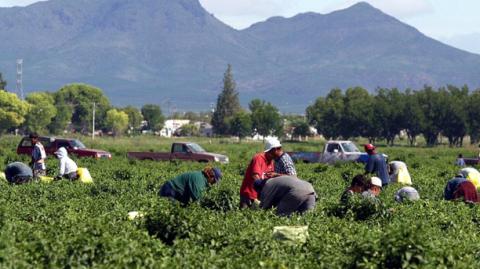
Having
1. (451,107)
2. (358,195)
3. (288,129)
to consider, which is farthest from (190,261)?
(288,129)

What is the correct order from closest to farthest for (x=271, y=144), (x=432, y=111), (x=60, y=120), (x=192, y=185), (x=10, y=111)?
(x=271, y=144)
(x=192, y=185)
(x=432, y=111)
(x=10, y=111)
(x=60, y=120)

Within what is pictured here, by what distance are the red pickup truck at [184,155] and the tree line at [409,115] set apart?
61.1 meters

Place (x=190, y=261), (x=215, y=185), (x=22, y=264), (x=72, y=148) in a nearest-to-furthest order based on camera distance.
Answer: (x=22, y=264) < (x=190, y=261) < (x=215, y=185) < (x=72, y=148)

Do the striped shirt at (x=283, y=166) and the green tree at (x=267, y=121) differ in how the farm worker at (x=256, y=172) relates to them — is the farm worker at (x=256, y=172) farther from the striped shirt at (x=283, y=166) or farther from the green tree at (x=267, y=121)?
the green tree at (x=267, y=121)

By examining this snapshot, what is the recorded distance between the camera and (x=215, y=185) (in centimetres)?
1692

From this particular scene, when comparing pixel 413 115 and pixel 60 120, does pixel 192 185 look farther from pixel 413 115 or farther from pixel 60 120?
pixel 60 120

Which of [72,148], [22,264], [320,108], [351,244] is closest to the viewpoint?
[22,264]

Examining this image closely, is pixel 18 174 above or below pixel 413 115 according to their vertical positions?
below

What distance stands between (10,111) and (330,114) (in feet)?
150

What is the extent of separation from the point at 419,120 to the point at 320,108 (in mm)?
26653

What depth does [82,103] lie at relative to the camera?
170 meters

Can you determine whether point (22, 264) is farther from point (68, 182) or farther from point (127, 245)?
point (68, 182)

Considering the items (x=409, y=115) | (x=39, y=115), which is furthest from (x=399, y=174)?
(x=39, y=115)

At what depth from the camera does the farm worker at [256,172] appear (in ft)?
49.5
